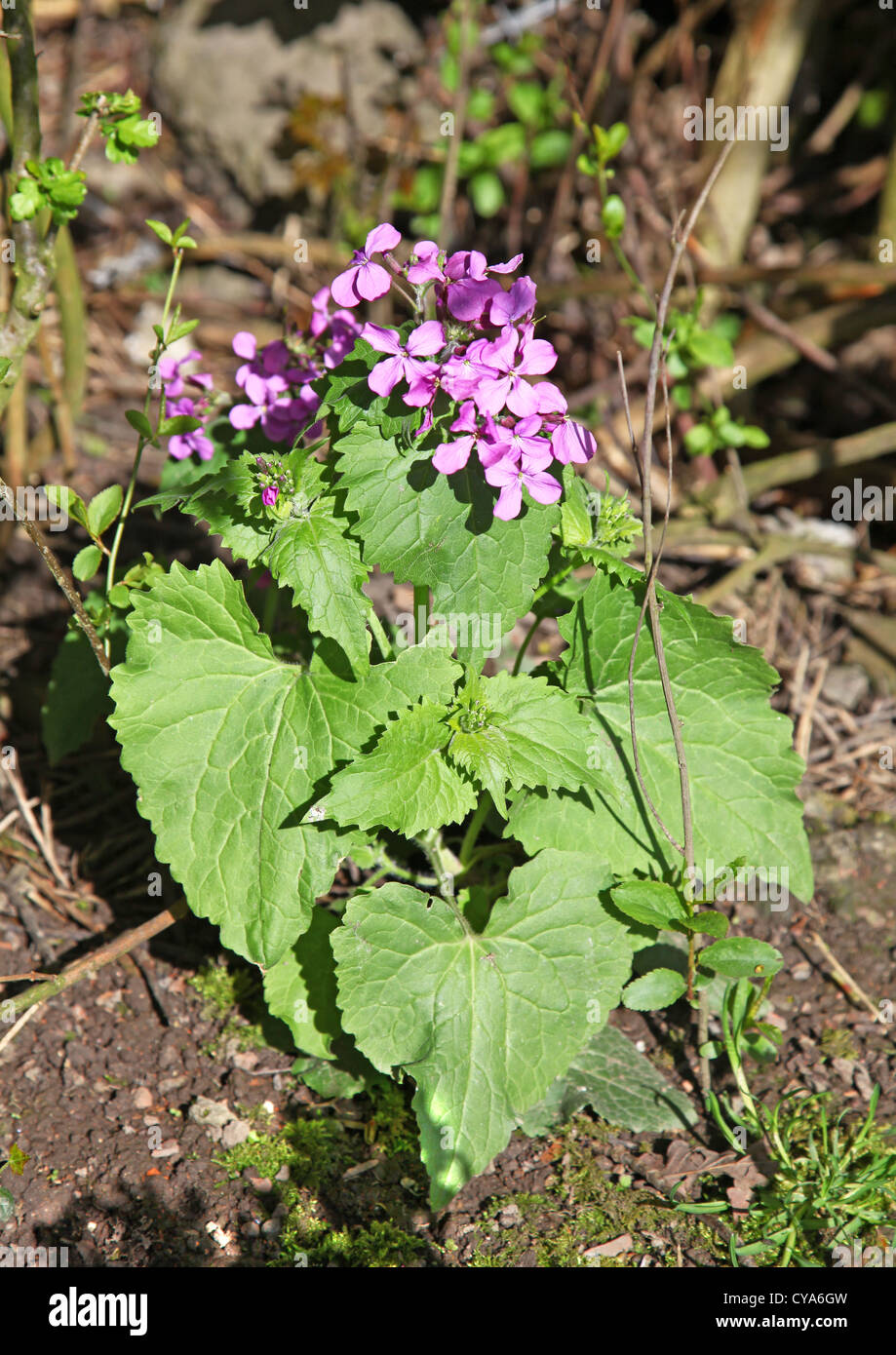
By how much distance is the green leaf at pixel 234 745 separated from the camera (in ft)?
7.12

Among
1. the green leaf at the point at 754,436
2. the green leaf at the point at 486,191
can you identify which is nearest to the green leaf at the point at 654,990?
the green leaf at the point at 754,436

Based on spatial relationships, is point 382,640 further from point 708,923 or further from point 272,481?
point 708,923

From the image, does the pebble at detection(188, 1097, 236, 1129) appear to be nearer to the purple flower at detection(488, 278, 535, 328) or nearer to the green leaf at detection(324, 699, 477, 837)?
the green leaf at detection(324, 699, 477, 837)

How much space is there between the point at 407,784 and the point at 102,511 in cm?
94

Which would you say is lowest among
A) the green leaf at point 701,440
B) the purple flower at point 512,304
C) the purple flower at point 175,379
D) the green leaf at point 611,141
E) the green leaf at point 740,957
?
the green leaf at point 740,957

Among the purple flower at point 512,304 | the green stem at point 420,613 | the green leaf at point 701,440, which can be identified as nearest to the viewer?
the purple flower at point 512,304

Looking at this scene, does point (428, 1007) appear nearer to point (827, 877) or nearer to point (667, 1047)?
point (667, 1047)

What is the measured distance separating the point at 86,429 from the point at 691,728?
276cm

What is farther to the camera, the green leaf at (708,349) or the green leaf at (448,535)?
the green leaf at (708,349)

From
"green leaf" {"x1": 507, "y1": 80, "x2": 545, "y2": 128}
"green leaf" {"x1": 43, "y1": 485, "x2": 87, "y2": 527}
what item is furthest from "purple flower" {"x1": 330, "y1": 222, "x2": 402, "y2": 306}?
Result: "green leaf" {"x1": 507, "y1": 80, "x2": 545, "y2": 128}

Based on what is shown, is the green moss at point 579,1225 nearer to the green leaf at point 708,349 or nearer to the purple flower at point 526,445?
the purple flower at point 526,445

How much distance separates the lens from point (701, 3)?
452 cm

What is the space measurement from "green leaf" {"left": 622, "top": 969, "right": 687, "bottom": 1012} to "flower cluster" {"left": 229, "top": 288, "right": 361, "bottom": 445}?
142 cm

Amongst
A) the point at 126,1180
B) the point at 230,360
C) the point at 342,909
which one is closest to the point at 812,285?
the point at 230,360
